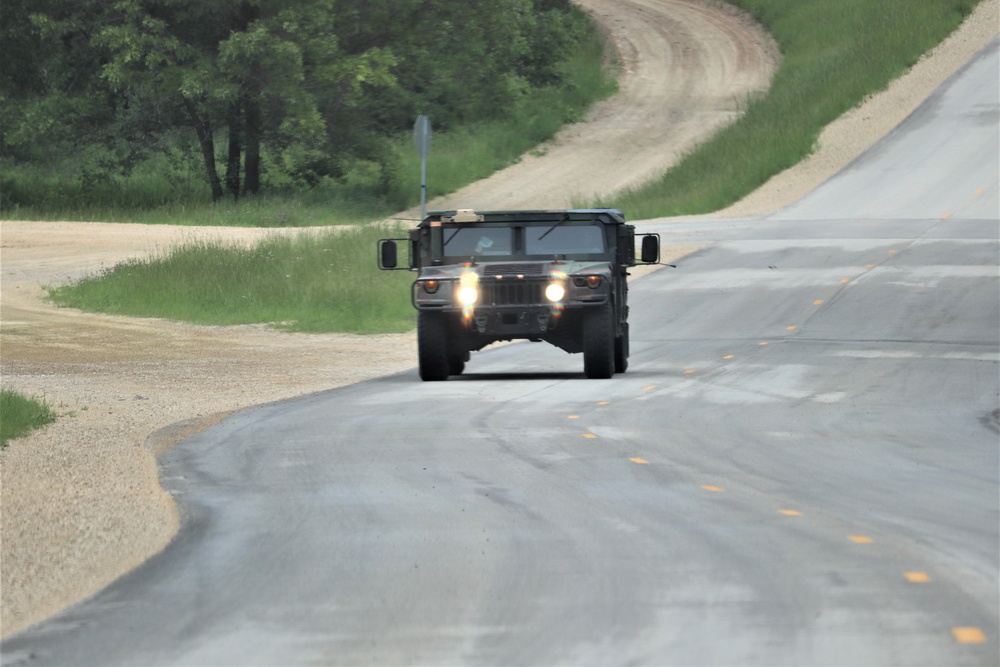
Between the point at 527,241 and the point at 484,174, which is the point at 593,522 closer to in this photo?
the point at 527,241

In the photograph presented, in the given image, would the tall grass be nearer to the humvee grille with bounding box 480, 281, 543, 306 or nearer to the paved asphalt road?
the paved asphalt road

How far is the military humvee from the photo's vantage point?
17.6 meters

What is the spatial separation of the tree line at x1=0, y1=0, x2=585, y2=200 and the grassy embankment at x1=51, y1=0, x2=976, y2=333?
2623 millimetres

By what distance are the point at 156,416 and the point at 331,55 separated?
32.2 meters

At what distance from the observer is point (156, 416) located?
1548 cm

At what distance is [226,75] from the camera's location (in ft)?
147

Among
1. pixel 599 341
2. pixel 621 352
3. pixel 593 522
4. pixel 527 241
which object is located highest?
pixel 527 241

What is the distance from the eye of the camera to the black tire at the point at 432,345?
58.5ft

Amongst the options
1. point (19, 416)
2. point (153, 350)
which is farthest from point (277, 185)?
point (19, 416)

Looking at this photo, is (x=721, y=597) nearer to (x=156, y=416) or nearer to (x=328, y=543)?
(x=328, y=543)

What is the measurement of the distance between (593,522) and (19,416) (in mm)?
6494

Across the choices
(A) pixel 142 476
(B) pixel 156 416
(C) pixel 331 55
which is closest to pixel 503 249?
(B) pixel 156 416

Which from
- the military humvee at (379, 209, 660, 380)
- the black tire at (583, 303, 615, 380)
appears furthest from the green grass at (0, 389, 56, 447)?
the black tire at (583, 303, 615, 380)

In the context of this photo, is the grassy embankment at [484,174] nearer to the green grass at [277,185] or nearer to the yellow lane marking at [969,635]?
the green grass at [277,185]
